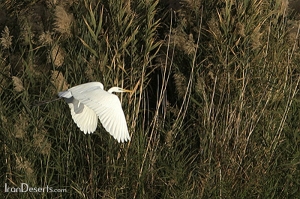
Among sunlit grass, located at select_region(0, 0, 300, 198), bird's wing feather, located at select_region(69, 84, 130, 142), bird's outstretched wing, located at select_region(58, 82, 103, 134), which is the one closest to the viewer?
bird's wing feather, located at select_region(69, 84, 130, 142)

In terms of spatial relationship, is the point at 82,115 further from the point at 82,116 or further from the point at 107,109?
the point at 107,109

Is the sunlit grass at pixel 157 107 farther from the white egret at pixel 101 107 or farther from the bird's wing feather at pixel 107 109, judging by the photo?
the bird's wing feather at pixel 107 109

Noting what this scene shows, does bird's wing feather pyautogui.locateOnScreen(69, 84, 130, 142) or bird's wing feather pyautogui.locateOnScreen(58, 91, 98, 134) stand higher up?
bird's wing feather pyautogui.locateOnScreen(69, 84, 130, 142)

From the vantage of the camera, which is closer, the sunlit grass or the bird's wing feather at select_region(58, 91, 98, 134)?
the bird's wing feather at select_region(58, 91, 98, 134)

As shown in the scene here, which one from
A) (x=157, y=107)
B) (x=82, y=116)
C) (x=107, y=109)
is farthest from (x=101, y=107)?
(x=157, y=107)

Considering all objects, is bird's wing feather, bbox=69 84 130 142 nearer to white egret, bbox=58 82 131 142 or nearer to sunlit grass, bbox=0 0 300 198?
white egret, bbox=58 82 131 142

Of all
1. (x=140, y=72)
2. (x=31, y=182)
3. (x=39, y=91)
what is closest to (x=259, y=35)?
(x=140, y=72)

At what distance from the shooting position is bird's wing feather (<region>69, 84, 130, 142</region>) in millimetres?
3340

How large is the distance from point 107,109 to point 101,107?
0.03 meters

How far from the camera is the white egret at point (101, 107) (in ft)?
11.0

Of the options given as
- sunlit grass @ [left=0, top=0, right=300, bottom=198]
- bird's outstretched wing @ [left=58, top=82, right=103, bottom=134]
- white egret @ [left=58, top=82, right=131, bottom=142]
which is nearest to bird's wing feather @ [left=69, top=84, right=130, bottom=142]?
white egret @ [left=58, top=82, right=131, bottom=142]

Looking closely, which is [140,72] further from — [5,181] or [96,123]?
[5,181]

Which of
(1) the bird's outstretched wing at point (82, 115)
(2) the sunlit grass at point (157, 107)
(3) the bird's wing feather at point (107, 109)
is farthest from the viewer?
(2) the sunlit grass at point (157, 107)

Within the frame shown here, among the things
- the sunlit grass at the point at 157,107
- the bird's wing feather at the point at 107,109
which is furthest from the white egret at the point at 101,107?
the sunlit grass at the point at 157,107
